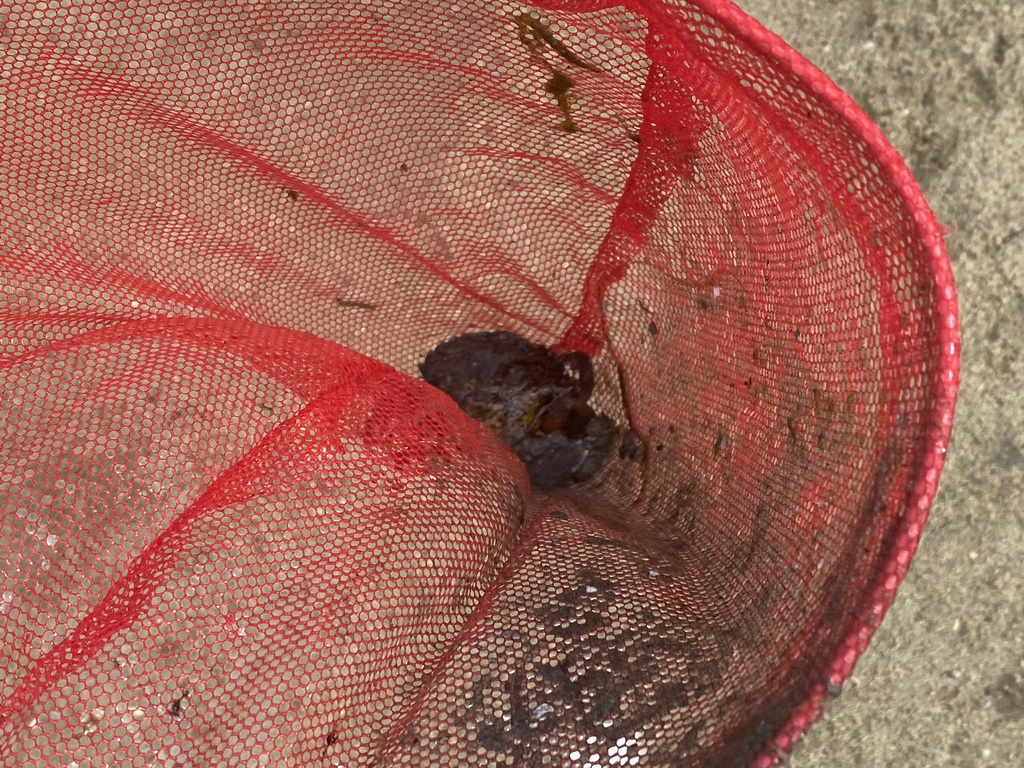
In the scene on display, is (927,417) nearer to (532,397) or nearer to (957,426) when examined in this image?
(532,397)

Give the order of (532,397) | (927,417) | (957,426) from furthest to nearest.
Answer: (957,426), (532,397), (927,417)

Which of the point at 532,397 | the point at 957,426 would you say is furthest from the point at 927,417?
the point at 957,426

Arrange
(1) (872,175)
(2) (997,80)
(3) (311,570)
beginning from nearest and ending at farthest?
(1) (872,175), (3) (311,570), (2) (997,80)

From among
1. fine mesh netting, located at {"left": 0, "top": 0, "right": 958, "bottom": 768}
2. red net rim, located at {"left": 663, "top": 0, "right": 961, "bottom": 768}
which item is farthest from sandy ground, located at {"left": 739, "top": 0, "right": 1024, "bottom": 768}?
red net rim, located at {"left": 663, "top": 0, "right": 961, "bottom": 768}

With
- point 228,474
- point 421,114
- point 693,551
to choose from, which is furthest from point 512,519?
point 421,114

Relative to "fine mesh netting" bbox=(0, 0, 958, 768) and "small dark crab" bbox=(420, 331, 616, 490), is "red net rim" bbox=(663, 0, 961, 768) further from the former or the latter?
"small dark crab" bbox=(420, 331, 616, 490)

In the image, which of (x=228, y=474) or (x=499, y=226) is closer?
(x=228, y=474)

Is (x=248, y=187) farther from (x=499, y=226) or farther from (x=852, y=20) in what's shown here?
(x=852, y=20)
